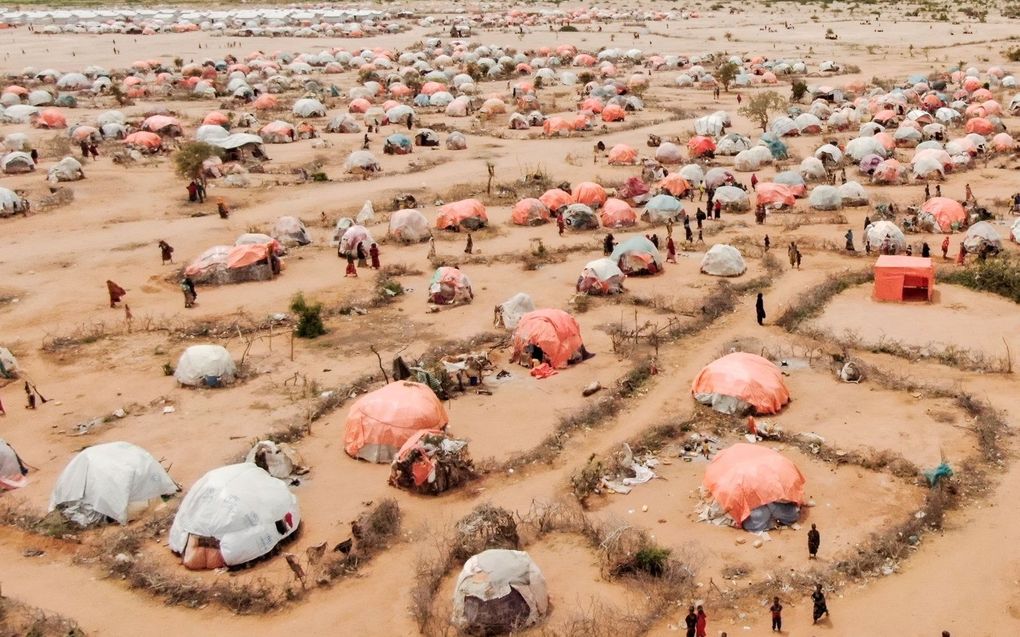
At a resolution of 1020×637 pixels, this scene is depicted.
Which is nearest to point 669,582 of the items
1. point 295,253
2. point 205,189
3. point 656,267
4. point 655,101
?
point 656,267

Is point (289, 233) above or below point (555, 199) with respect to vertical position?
below

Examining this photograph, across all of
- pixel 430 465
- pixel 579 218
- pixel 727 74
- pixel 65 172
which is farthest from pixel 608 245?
pixel 727 74

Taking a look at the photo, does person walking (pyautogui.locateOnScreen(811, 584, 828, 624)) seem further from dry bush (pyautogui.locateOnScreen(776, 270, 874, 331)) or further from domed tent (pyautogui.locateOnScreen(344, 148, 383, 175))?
domed tent (pyautogui.locateOnScreen(344, 148, 383, 175))

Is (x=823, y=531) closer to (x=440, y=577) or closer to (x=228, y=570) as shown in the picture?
(x=440, y=577)

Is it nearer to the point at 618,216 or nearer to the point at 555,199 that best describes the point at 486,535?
the point at 618,216

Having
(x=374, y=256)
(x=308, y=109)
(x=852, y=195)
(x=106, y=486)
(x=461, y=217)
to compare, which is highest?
(x=308, y=109)

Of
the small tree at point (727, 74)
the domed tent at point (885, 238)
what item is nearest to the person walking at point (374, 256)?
the domed tent at point (885, 238)

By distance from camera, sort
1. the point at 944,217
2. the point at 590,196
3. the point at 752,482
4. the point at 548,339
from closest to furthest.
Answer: the point at 752,482 < the point at 548,339 < the point at 944,217 < the point at 590,196

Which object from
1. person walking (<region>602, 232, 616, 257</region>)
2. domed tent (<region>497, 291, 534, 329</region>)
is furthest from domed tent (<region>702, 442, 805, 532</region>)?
person walking (<region>602, 232, 616, 257</region>)
